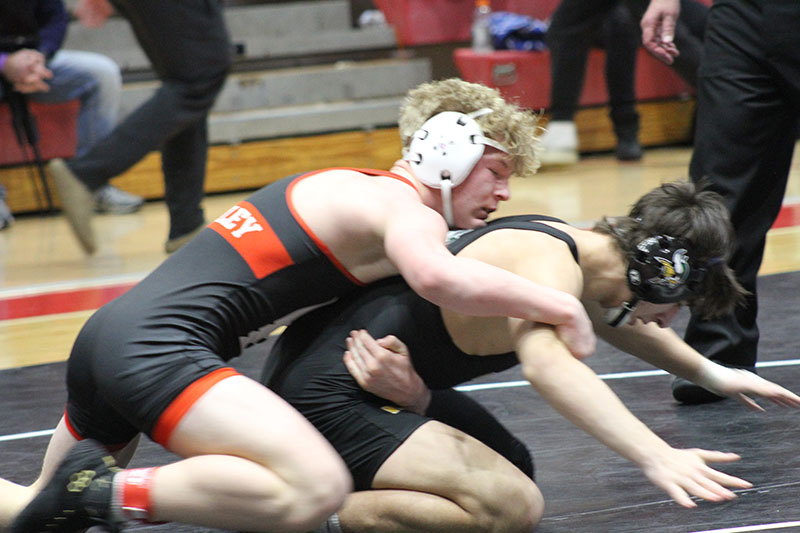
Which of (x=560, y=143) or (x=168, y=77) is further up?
(x=168, y=77)

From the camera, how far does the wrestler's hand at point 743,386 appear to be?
6.70 ft

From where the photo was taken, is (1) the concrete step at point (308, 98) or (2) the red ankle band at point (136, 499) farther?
(1) the concrete step at point (308, 98)

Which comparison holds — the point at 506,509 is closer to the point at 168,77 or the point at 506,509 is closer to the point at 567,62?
the point at 168,77

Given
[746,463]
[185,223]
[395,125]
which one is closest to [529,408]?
[746,463]

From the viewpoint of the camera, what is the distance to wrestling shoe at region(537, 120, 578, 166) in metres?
5.88

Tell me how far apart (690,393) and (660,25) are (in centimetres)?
89

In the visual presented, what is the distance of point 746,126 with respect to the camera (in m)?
2.47

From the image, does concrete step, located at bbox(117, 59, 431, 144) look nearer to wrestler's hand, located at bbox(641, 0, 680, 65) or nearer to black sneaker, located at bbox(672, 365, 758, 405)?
wrestler's hand, located at bbox(641, 0, 680, 65)

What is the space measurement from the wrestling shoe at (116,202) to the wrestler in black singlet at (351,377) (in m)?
3.87

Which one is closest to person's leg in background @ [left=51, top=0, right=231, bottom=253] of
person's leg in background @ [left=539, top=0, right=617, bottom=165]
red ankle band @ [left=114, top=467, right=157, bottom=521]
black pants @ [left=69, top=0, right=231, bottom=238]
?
black pants @ [left=69, top=0, right=231, bottom=238]

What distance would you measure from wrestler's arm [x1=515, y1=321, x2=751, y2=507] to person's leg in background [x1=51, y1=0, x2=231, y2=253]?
8.65 feet

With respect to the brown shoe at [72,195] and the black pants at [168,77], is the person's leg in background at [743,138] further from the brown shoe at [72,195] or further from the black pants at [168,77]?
the brown shoe at [72,195]

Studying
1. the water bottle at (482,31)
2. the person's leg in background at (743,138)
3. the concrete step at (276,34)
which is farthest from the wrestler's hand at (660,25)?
the concrete step at (276,34)

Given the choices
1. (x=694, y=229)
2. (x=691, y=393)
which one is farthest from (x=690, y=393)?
(x=694, y=229)
